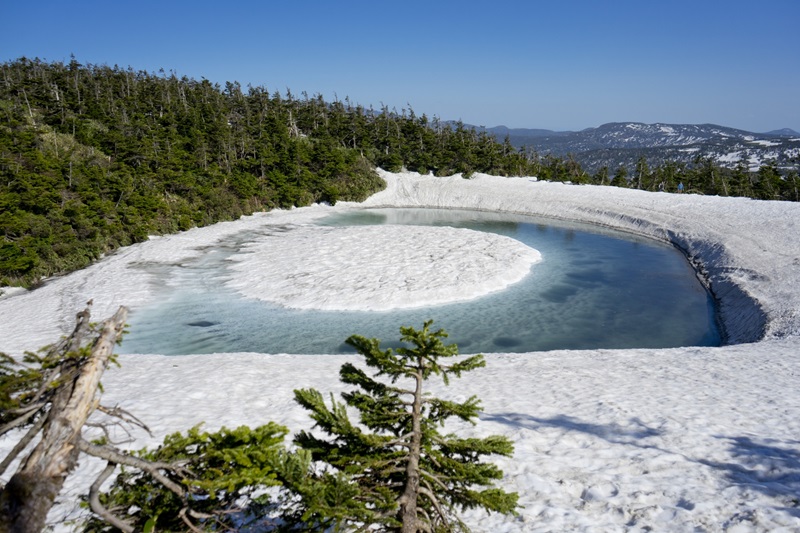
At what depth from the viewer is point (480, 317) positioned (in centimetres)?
2067

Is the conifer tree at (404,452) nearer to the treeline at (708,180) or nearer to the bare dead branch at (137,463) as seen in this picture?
the bare dead branch at (137,463)

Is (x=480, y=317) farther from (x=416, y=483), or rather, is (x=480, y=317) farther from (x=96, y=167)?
(x=96, y=167)

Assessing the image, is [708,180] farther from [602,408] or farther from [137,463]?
[137,463]

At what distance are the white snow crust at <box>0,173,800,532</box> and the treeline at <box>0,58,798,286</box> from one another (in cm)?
1052

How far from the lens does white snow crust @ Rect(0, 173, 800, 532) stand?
6551 mm

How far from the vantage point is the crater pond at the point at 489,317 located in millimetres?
18016

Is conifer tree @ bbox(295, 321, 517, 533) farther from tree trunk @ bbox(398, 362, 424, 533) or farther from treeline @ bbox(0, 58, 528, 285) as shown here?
treeline @ bbox(0, 58, 528, 285)

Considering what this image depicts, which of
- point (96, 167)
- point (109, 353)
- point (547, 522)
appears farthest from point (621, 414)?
point (96, 167)

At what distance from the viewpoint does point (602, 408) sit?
10.4m

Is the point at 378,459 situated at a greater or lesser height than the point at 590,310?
greater

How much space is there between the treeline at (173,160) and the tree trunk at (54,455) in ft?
97.1

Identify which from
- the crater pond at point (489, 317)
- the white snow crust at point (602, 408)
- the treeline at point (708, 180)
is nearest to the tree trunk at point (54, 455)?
the white snow crust at point (602, 408)

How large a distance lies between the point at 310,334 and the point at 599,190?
51.4 m

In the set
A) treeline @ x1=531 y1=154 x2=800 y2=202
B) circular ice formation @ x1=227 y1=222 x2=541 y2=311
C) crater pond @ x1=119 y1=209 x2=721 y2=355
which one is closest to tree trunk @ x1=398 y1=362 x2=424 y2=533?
crater pond @ x1=119 y1=209 x2=721 y2=355
